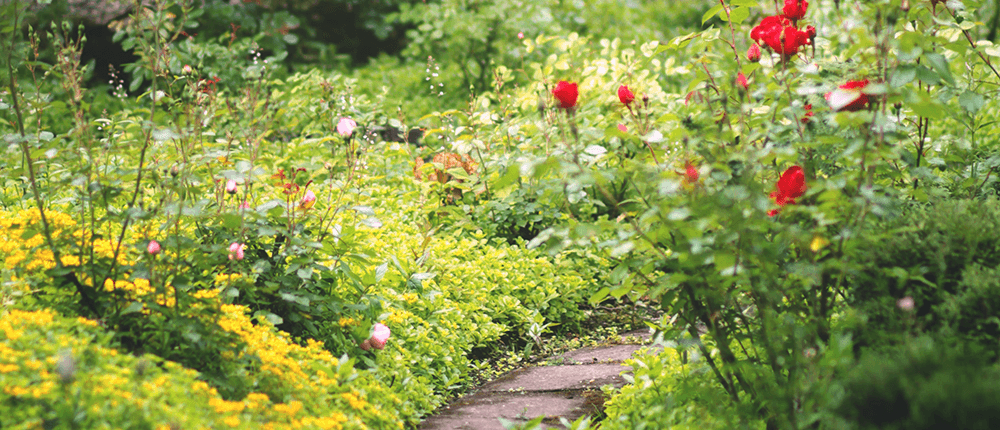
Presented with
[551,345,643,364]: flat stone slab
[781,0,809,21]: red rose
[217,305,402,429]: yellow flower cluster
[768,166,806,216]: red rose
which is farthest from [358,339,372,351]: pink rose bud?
→ [781,0,809,21]: red rose

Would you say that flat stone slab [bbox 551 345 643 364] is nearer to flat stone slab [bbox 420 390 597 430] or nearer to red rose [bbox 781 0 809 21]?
flat stone slab [bbox 420 390 597 430]

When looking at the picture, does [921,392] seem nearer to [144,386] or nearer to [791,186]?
[791,186]

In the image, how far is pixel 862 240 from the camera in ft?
6.54

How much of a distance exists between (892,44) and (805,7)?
43 centimetres

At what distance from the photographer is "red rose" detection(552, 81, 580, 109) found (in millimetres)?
2283

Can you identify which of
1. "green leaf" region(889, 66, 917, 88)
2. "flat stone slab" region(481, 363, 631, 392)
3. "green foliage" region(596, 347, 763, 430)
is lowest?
"flat stone slab" region(481, 363, 631, 392)

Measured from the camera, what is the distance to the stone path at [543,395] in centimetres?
289

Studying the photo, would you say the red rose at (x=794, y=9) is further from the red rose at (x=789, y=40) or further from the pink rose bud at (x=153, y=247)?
the pink rose bud at (x=153, y=247)

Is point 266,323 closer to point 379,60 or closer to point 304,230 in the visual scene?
point 304,230

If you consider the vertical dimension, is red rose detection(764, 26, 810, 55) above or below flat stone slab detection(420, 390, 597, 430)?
above

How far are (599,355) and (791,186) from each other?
183 cm

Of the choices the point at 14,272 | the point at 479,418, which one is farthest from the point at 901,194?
the point at 14,272

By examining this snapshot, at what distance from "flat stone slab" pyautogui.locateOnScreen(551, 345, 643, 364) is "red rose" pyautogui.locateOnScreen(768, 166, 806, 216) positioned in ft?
5.11

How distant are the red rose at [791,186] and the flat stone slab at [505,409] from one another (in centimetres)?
124
